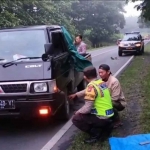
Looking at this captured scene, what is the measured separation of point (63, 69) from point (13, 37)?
46.7 inches

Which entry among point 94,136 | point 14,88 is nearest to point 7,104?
point 14,88

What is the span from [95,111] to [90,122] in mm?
186

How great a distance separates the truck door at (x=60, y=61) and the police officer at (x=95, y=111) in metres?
0.87

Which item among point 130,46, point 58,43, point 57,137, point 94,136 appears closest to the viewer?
point 94,136

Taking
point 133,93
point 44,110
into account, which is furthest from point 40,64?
point 133,93

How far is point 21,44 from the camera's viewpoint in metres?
6.23

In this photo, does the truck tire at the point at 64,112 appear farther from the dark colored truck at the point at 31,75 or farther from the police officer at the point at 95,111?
the police officer at the point at 95,111

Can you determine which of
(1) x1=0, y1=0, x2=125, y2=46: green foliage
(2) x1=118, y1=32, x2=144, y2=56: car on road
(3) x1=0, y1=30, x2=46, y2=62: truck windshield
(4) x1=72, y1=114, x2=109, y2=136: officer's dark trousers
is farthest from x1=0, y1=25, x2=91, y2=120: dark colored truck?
(1) x1=0, y1=0, x2=125, y2=46: green foliage

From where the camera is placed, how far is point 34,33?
641 centimetres

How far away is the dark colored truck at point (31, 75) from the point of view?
5.26 m

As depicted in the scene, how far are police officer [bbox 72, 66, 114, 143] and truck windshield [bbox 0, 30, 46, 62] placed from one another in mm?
1531

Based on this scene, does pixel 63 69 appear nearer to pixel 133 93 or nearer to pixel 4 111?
pixel 4 111

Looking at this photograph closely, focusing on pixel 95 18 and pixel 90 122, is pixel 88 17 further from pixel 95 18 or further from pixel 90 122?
pixel 90 122

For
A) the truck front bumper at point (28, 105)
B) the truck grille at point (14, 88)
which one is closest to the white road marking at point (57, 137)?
the truck front bumper at point (28, 105)
